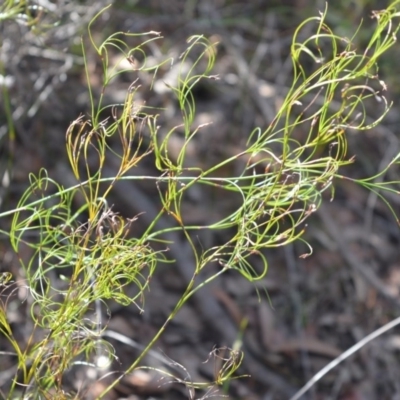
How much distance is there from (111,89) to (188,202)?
50 centimetres

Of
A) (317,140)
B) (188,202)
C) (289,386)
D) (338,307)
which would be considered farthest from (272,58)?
(317,140)

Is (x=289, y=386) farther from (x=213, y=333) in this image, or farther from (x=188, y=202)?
(x=188, y=202)

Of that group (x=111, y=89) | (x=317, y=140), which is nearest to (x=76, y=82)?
(x=111, y=89)

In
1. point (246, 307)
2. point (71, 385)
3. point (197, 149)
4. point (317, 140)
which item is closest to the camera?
point (317, 140)

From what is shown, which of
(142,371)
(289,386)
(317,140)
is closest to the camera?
(317,140)

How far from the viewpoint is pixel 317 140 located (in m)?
1.07

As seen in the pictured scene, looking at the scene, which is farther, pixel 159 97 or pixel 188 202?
pixel 159 97

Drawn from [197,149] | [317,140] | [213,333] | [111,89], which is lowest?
[213,333]

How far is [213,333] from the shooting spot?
8.18 feet

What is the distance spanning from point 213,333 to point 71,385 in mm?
544

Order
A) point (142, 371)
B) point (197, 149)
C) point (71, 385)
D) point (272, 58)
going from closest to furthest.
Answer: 1. point (71, 385)
2. point (142, 371)
3. point (197, 149)
4. point (272, 58)

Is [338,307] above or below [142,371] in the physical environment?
below

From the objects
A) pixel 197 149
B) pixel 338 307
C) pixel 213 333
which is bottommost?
pixel 338 307

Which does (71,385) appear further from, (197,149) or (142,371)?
(197,149)
